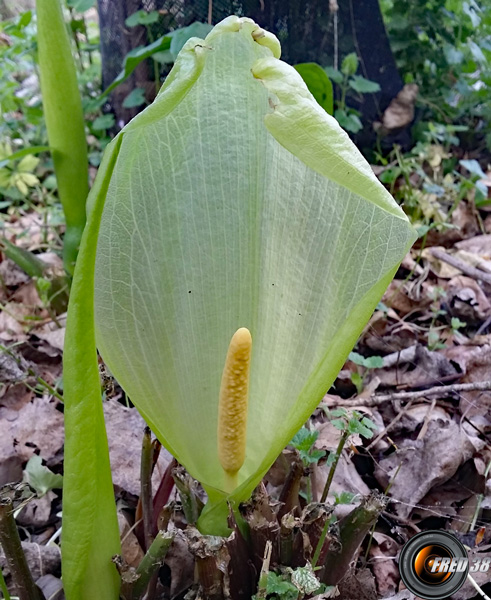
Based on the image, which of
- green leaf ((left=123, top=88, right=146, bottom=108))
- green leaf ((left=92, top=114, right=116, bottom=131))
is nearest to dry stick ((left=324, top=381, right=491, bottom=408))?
green leaf ((left=123, top=88, right=146, bottom=108))

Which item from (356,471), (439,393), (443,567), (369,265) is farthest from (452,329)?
(369,265)

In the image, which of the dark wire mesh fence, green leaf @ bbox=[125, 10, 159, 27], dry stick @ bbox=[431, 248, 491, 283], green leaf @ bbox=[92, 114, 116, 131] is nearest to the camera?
dry stick @ bbox=[431, 248, 491, 283]

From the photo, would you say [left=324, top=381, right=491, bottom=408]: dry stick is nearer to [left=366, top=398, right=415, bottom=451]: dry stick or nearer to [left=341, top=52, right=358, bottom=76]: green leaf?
[left=366, top=398, right=415, bottom=451]: dry stick

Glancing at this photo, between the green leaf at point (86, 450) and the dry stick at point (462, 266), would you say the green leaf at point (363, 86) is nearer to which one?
the dry stick at point (462, 266)

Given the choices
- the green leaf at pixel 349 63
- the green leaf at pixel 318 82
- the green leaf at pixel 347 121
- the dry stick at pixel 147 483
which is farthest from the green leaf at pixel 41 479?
the green leaf at pixel 349 63

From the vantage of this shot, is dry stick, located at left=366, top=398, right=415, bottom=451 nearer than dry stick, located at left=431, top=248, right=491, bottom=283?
Yes

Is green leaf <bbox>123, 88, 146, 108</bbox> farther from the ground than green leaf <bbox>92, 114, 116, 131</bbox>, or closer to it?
farther from the ground

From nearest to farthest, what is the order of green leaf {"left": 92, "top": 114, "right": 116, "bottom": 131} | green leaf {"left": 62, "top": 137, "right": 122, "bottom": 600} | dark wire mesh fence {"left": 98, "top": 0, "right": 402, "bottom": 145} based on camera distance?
green leaf {"left": 62, "top": 137, "right": 122, "bottom": 600}
dark wire mesh fence {"left": 98, "top": 0, "right": 402, "bottom": 145}
green leaf {"left": 92, "top": 114, "right": 116, "bottom": 131}
